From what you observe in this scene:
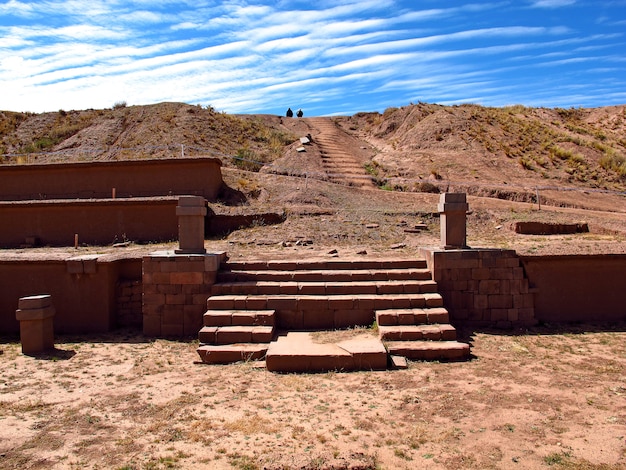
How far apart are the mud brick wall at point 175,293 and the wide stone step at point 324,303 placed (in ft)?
1.66

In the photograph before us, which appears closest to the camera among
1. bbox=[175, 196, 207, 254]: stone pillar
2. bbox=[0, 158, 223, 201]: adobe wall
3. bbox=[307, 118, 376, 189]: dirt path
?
bbox=[175, 196, 207, 254]: stone pillar

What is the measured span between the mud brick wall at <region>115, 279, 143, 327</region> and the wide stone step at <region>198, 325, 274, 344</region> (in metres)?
2.47

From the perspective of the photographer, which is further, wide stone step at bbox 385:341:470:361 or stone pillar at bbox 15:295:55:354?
stone pillar at bbox 15:295:55:354

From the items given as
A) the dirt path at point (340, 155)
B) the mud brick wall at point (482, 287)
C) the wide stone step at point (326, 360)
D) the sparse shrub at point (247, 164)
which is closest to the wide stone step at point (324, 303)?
the mud brick wall at point (482, 287)

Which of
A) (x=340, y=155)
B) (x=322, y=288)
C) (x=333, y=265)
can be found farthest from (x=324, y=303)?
(x=340, y=155)

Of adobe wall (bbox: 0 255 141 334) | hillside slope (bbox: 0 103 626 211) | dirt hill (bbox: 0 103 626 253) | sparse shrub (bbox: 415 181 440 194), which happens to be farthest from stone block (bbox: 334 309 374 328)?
hillside slope (bbox: 0 103 626 211)

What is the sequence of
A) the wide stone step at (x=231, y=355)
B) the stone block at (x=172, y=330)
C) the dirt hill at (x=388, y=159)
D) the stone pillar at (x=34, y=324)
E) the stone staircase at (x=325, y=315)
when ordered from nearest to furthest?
the stone staircase at (x=325, y=315) → the wide stone step at (x=231, y=355) → the stone pillar at (x=34, y=324) → the stone block at (x=172, y=330) → the dirt hill at (x=388, y=159)

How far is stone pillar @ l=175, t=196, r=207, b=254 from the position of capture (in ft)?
32.9

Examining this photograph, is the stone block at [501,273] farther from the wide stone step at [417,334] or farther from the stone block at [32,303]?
the stone block at [32,303]

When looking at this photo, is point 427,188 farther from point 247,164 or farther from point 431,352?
point 431,352

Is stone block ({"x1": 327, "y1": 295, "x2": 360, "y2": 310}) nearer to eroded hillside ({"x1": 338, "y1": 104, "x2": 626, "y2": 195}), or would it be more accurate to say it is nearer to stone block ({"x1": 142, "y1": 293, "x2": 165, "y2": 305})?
stone block ({"x1": 142, "y1": 293, "x2": 165, "y2": 305})

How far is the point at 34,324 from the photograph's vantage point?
29.1ft

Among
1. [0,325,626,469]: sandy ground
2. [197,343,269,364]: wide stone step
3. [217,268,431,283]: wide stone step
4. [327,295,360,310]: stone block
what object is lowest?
[0,325,626,469]: sandy ground

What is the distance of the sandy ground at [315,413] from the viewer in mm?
5141
